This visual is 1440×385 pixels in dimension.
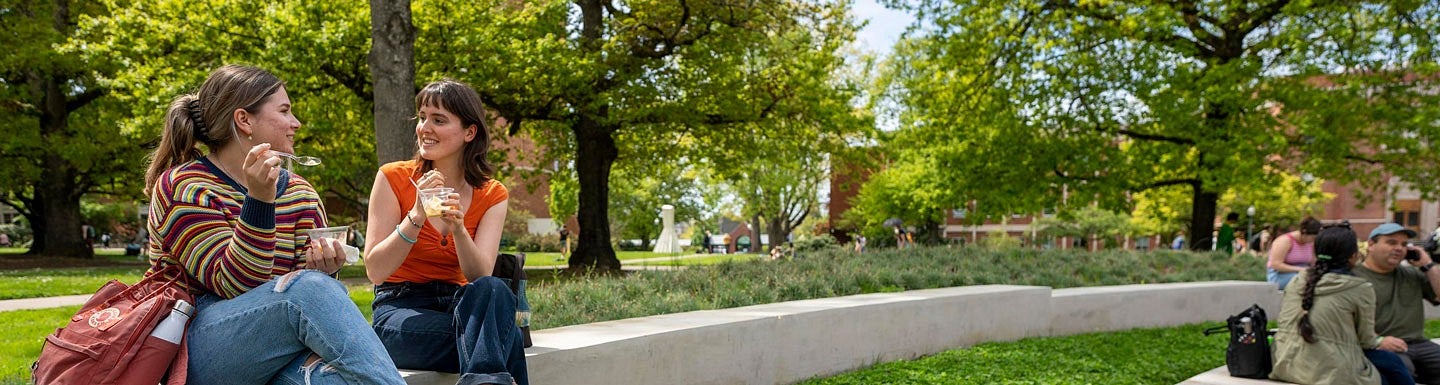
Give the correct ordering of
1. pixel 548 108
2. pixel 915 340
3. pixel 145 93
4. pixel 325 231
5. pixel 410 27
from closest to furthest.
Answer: pixel 325 231 → pixel 915 340 → pixel 410 27 → pixel 145 93 → pixel 548 108

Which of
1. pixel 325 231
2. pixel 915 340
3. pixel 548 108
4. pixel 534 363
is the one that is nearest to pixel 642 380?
pixel 534 363

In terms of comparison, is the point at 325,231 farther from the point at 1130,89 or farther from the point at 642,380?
the point at 1130,89

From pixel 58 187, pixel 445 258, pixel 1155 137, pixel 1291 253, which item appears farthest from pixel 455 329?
pixel 58 187

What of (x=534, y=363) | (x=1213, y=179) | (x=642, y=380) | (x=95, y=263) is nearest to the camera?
(x=534, y=363)

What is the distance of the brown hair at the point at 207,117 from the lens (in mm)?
2703

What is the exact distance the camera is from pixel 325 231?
2699 millimetres

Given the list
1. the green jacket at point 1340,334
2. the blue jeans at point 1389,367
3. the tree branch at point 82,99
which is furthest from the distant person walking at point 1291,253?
the tree branch at point 82,99

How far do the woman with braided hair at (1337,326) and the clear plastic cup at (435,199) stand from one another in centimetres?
513

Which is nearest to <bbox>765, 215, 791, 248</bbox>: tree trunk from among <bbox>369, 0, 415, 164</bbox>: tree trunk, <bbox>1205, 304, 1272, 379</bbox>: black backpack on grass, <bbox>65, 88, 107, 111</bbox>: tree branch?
<bbox>65, 88, 107, 111</bbox>: tree branch

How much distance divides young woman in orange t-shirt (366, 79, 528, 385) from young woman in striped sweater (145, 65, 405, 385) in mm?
493

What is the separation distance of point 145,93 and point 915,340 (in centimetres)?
1359

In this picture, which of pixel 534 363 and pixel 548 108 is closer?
pixel 534 363

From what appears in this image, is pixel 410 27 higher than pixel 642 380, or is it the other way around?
pixel 410 27

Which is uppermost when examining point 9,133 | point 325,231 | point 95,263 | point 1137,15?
point 1137,15
